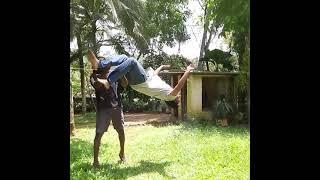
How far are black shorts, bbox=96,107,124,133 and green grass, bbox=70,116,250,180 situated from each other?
0.03 meters

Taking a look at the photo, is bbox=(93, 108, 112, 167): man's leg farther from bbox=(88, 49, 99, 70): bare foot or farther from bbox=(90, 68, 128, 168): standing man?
bbox=(88, 49, 99, 70): bare foot

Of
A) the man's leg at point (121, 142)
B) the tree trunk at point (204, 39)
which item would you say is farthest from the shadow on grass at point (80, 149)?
the tree trunk at point (204, 39)

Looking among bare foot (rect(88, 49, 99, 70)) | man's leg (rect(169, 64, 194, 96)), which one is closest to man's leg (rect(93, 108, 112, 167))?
bare foot (rect(88, 49, 99, 70))

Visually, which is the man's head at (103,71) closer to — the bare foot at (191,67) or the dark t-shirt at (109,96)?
the dark t-shirt at (109,96)

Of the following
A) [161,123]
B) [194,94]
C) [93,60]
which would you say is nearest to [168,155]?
[161,123]

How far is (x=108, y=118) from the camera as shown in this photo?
70.1 inches

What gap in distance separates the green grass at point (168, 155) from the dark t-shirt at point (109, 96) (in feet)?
0.42

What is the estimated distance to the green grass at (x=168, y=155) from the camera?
5.63 feet

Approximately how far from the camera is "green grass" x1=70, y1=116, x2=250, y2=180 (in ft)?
5.63

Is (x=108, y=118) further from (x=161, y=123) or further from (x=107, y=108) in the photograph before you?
(x=161, y=123)

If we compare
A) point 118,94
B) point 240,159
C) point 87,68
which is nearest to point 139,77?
point 118,94

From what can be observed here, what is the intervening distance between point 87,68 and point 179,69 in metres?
0.46

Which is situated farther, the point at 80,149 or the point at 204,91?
the point at 204,91

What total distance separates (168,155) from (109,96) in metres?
0.42
